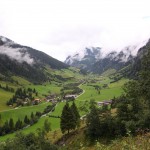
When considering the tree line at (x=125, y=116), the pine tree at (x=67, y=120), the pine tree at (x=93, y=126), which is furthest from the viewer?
the pine tree at (x=67, y=120)

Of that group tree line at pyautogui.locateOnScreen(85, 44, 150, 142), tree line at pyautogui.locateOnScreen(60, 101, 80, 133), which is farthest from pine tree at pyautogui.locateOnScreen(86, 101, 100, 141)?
tree line at pyautogui.locateOnScreen(60, 101, 80, 133)

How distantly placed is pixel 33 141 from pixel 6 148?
949 centimetres

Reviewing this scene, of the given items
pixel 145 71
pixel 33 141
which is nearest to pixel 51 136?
pixel 33 141

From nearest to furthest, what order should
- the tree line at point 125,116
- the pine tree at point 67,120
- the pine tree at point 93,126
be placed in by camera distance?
the tree line at point 125,116 → the pine tree at point 93,126 → the pine tree at point 67,120

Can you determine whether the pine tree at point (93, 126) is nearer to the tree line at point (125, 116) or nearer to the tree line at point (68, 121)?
the tree line at point (125, 116)

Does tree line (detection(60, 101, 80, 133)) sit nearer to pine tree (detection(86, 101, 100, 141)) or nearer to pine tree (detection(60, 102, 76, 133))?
pine tree (detection(60, 102, 76, 133))

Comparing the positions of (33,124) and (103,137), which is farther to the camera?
(33,124)

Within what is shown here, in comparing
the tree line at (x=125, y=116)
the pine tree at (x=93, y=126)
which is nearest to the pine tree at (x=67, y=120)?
the tree line at (x=125, y=116)

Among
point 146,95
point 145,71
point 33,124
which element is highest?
point 145,71

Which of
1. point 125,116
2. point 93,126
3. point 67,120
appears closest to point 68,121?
point 67,120

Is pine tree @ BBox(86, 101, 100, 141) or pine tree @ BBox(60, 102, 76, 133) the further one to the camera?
pine tree @ BBox(60, 102, 76, 133)

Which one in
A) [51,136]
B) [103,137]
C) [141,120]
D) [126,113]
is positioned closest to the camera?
[141,120]

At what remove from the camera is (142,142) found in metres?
13.4

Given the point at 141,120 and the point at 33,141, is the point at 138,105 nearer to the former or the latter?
the point at 141,120
